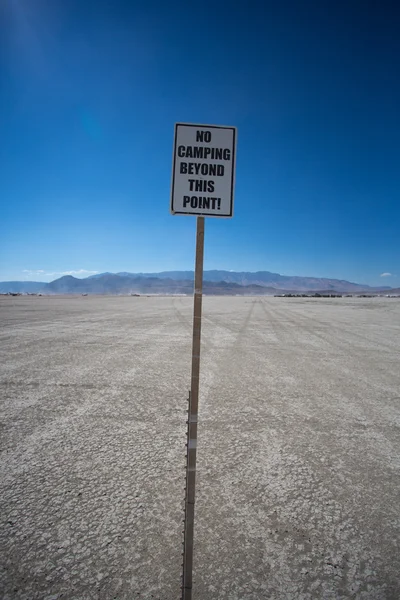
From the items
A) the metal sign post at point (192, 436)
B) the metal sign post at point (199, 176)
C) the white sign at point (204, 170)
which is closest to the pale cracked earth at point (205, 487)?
the metal sign post at point (192, 436)

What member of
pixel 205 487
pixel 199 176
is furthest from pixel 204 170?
pixel 205 487

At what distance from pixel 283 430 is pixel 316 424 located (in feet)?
1.99

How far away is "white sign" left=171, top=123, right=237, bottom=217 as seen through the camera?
224cm

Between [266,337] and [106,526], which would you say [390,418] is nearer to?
[106,526]

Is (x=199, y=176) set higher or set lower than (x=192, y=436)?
higher

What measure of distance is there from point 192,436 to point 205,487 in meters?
1.30

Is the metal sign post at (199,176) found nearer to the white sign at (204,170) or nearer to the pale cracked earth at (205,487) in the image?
the white sign at (204,170)

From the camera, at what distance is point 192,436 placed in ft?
7.11

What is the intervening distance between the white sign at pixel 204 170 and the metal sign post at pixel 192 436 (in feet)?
0.47

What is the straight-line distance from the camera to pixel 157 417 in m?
4.68

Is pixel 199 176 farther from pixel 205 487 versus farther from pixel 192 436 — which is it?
pixel 205 487

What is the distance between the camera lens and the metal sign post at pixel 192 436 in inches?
80.4

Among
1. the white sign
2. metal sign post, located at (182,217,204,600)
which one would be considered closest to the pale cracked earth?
metal sign post, located at (182,217,204,600)

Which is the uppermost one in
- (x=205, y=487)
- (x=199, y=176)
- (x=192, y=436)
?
(x=199, y=176)
